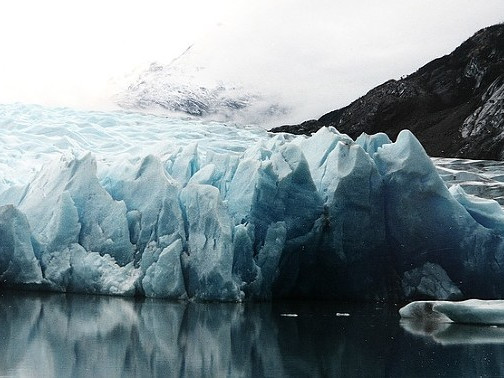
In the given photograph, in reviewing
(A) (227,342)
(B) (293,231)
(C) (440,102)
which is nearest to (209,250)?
(B) (293,231)

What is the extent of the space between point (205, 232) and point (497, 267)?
16.0ft

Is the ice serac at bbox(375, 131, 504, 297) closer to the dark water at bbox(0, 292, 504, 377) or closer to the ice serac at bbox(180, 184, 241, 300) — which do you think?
the dark water at bbox(0, 292, 504, 377)

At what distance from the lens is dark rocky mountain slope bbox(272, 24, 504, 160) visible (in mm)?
44438

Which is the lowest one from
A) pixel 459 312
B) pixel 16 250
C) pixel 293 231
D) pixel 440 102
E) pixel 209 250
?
pixel 440 102

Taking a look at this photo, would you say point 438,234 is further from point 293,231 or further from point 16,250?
point 16,250

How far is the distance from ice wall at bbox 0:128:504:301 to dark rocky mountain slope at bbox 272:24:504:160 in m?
28.3

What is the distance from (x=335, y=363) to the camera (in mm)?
7566

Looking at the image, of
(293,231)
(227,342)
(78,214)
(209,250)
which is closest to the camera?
(227,342)

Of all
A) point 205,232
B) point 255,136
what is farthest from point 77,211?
point 255,136

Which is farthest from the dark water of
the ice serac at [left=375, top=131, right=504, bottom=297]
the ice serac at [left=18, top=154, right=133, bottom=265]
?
the ice serac at [left=375, top=131, right=504, bottom=297]

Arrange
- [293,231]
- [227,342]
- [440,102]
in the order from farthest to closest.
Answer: [440,102] → [293,231] → [227,342]

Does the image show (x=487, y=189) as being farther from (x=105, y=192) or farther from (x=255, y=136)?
(x=105, y=192)

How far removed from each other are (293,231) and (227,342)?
507 centimetres

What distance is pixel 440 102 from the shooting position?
52.6 meters
